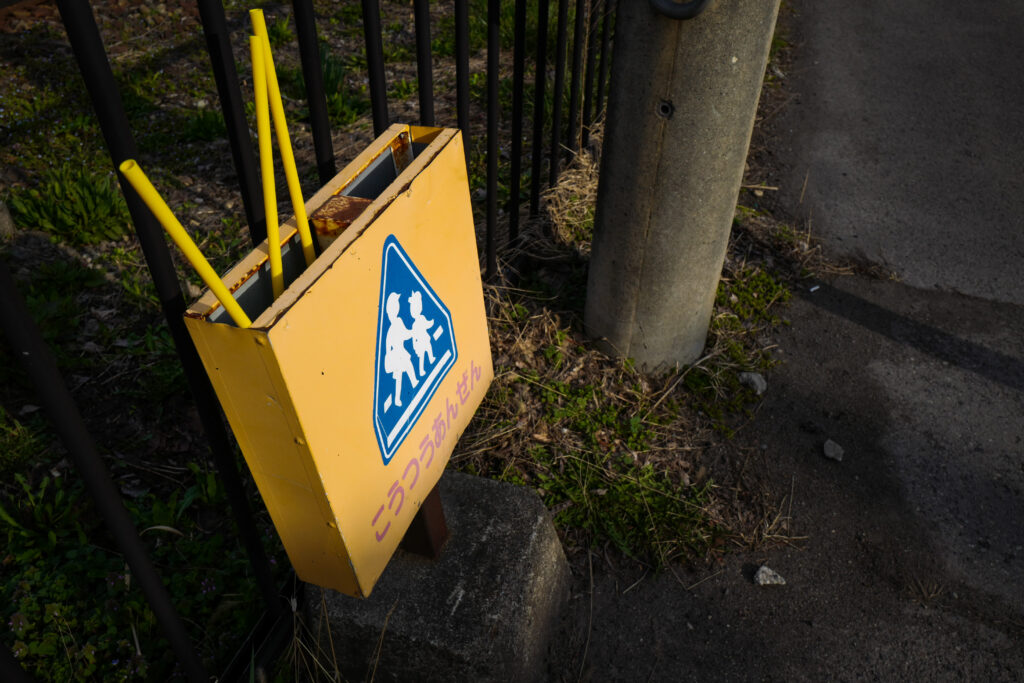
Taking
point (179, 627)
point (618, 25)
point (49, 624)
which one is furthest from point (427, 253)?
point (49, 624)

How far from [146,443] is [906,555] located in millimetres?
2491

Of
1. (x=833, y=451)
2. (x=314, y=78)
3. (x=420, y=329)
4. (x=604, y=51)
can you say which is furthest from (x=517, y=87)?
(x=833, y=451)

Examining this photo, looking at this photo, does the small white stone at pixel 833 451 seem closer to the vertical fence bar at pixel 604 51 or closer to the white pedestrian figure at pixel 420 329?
the white pedestrian figure at pixel 420 329

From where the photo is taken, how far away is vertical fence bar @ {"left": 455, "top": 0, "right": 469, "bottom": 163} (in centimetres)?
202

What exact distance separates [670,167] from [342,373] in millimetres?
1468

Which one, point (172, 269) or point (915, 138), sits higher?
point (172, 269)

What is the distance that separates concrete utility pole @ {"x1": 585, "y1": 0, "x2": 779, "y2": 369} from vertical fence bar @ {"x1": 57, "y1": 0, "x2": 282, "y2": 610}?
4.69ft

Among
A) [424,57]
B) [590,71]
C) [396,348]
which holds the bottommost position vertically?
[590,71]

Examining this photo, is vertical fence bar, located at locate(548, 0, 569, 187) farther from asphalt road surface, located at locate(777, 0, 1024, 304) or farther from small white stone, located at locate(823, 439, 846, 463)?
small white stone, located at locate(823, 439, 846, 463)

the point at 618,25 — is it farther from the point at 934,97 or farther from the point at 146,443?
the point at 934,97

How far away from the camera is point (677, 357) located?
2797mm

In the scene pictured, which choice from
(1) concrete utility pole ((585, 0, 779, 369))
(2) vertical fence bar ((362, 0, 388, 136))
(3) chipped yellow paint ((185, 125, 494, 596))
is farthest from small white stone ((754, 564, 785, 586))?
(2) vertical fence bar ((362, 0, 388, 136))

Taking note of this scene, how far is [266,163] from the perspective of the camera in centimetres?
94

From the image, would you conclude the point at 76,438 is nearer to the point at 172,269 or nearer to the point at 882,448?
the point at 172,269
